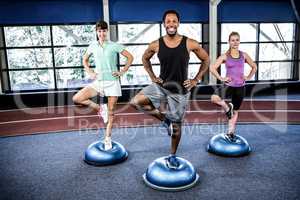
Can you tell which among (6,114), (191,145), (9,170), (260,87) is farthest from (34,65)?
(260,87)

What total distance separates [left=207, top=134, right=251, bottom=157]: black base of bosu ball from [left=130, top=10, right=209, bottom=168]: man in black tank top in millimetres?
1049

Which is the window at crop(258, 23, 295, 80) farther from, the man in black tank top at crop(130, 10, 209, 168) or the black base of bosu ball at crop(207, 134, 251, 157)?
the man in black tank top at crop(130, 10, 209, 168)

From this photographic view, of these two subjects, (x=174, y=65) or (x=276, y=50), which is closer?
(x=174, y=65)

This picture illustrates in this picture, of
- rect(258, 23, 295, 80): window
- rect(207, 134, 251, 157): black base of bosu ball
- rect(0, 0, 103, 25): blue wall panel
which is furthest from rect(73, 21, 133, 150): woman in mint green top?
rect(258, 23, 295, 80): window

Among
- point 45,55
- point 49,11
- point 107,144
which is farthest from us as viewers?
point 45,55

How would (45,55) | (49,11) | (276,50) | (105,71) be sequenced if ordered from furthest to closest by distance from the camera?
(276,50) < (45,55) < (49,11) < (105,71)

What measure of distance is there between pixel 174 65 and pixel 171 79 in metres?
0.17

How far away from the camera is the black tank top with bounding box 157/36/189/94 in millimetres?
3412

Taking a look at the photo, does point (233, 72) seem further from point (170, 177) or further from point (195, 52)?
point (170, 177)

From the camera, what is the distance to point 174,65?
11.3 ft

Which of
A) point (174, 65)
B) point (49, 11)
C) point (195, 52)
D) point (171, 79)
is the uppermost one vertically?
point (49, 11)

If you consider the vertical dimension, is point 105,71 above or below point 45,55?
below

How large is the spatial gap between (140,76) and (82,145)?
405cm

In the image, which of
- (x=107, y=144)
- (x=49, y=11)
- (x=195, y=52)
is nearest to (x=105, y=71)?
(x=107, y=144)
